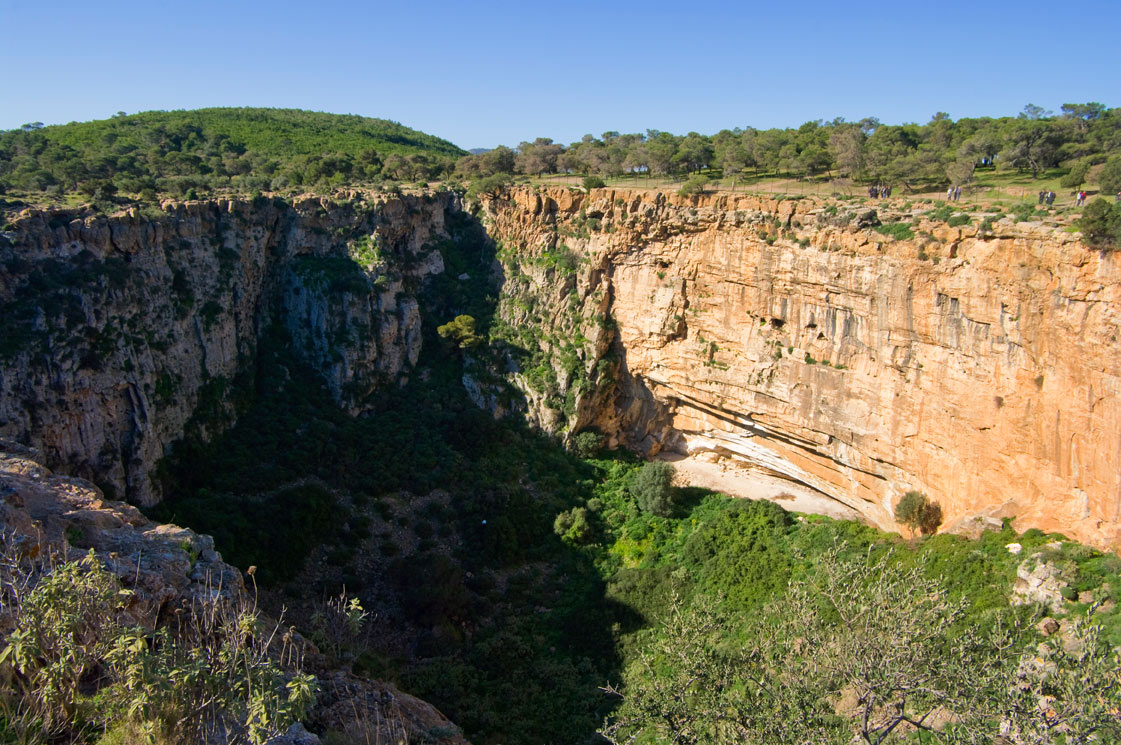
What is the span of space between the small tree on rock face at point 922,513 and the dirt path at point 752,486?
10.6 feet

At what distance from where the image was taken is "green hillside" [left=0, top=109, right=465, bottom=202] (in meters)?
31.3

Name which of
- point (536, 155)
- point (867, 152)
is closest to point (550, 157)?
point (536, 155)

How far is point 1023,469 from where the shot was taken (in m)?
21.6

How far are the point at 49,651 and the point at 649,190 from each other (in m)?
30.8

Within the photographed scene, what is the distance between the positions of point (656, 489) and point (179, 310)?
22.0 meters

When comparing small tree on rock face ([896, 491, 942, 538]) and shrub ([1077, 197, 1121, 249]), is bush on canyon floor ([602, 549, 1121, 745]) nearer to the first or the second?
small tree on rock face ([896, 491, 942, 538])

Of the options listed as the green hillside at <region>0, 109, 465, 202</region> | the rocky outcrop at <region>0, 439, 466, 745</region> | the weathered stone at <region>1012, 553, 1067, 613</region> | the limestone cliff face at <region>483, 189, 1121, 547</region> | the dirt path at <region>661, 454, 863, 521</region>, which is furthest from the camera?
the green hillside at <region>0, 109, 465, 202</region>

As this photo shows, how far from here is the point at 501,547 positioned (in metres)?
26.7

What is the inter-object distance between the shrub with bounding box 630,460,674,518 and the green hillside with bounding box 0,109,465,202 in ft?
81.2

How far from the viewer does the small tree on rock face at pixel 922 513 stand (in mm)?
24250

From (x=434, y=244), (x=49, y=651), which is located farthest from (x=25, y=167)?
(x=49, y=651)

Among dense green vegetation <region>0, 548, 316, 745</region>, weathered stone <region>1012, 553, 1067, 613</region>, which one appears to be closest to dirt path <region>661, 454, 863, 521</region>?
weathered stone <region>1012, 553, 1067, 613</region>

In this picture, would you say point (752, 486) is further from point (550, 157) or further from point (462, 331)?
point (550, 157)

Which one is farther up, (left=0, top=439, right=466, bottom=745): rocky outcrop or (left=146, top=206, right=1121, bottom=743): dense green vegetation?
(left=0, top=439, right=466, bottom=745): rocky outcrop
